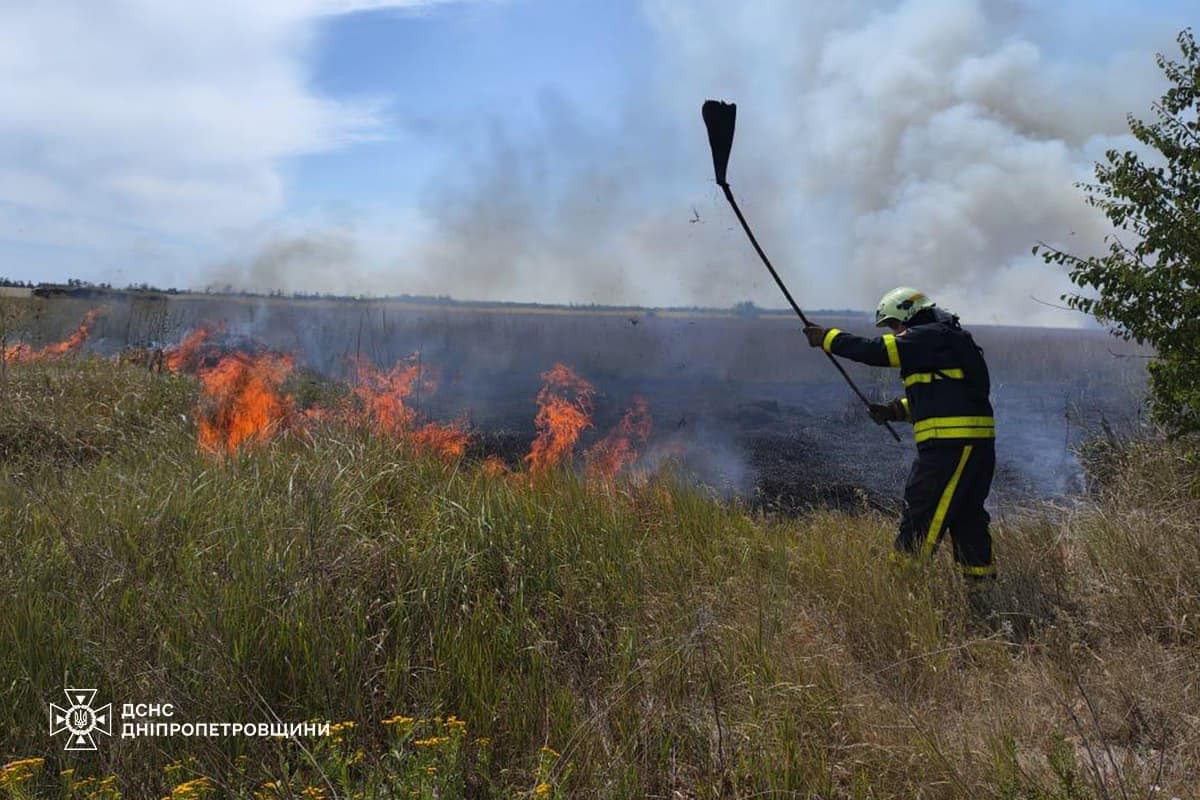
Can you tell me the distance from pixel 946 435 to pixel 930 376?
383 mm

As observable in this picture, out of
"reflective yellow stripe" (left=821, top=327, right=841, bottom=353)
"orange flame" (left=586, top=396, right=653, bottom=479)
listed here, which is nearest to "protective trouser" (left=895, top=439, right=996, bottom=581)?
"reflective yellow stripe" (left=821, top=327, right=841, bottom=353)

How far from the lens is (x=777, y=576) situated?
169 inches

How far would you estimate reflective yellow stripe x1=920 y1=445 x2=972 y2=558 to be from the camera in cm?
457

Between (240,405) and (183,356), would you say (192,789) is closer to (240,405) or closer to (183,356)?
(240,405)

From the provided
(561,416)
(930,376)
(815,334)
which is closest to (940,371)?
(930,376)

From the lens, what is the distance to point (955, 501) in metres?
4.59

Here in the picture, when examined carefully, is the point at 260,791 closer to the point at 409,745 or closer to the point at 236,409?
the point at 409,745

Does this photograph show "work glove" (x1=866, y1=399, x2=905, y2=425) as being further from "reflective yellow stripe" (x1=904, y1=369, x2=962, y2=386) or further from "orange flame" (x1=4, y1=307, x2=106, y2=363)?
"orange flame" (x1=4, y1=307, x2=106, y2=363)

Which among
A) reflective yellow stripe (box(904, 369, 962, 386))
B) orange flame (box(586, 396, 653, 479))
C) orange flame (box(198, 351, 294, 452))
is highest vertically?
reflective yellow stripe (box(904, 369, 962, 386))

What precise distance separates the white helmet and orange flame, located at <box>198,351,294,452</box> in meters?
4.42

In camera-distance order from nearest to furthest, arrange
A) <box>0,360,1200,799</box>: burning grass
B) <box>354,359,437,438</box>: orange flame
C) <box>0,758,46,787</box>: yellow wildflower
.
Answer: <box>0,758,46,787</box>: yellow wildflower, <box>0,360,1200,799</box>: burning grass, <box>354,359,437,438</box>: orange flame

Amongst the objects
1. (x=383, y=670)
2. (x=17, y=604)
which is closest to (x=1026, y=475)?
(x=383, y=670)

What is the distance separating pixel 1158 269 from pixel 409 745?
5.23 metres

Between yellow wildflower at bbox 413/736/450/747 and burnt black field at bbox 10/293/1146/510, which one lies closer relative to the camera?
yellow wildflower at bbox 413/736/450/747
